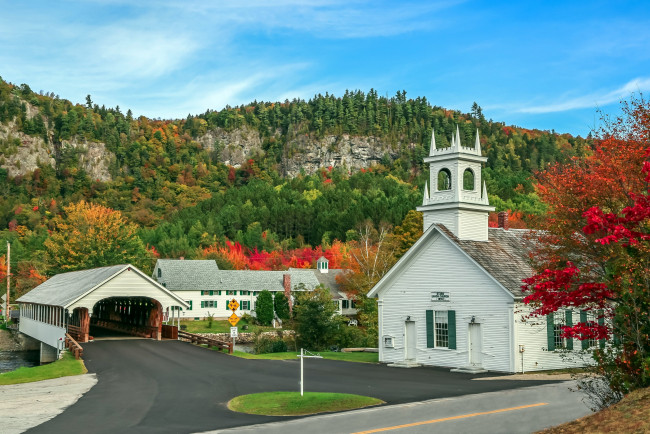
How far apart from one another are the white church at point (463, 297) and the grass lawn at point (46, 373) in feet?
45.8

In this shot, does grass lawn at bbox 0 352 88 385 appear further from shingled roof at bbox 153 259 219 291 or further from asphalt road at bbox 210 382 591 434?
shingled roof at bbox 153 259 219 291

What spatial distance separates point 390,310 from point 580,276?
55.3 feet

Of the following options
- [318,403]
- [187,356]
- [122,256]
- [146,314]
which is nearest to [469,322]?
[318,403]

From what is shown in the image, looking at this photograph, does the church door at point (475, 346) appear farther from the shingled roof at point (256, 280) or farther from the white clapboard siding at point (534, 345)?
the shingled roof at point (256, 280)

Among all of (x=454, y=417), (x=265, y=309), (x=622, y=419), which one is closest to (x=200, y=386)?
(x=454, y=417)

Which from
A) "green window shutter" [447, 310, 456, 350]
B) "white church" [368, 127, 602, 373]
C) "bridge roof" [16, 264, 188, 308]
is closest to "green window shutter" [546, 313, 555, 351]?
"white church" [368, 127, 602, 373]

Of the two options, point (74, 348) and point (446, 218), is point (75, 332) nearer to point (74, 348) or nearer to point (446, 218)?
point (74, 348)

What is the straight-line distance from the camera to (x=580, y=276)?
16438 millimetres

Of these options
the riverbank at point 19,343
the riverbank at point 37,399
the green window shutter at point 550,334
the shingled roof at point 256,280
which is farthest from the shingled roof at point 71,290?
the shingled roof at point 256,280

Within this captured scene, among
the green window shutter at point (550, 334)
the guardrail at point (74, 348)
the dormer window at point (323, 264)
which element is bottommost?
the guardrail at point (74, 348)

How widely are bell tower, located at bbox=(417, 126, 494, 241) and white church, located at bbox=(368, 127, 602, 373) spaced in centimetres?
5

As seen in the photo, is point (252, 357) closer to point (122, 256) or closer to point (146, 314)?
point (146, 314)

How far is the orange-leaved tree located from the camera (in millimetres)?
77250

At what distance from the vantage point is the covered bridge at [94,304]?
136 ft
